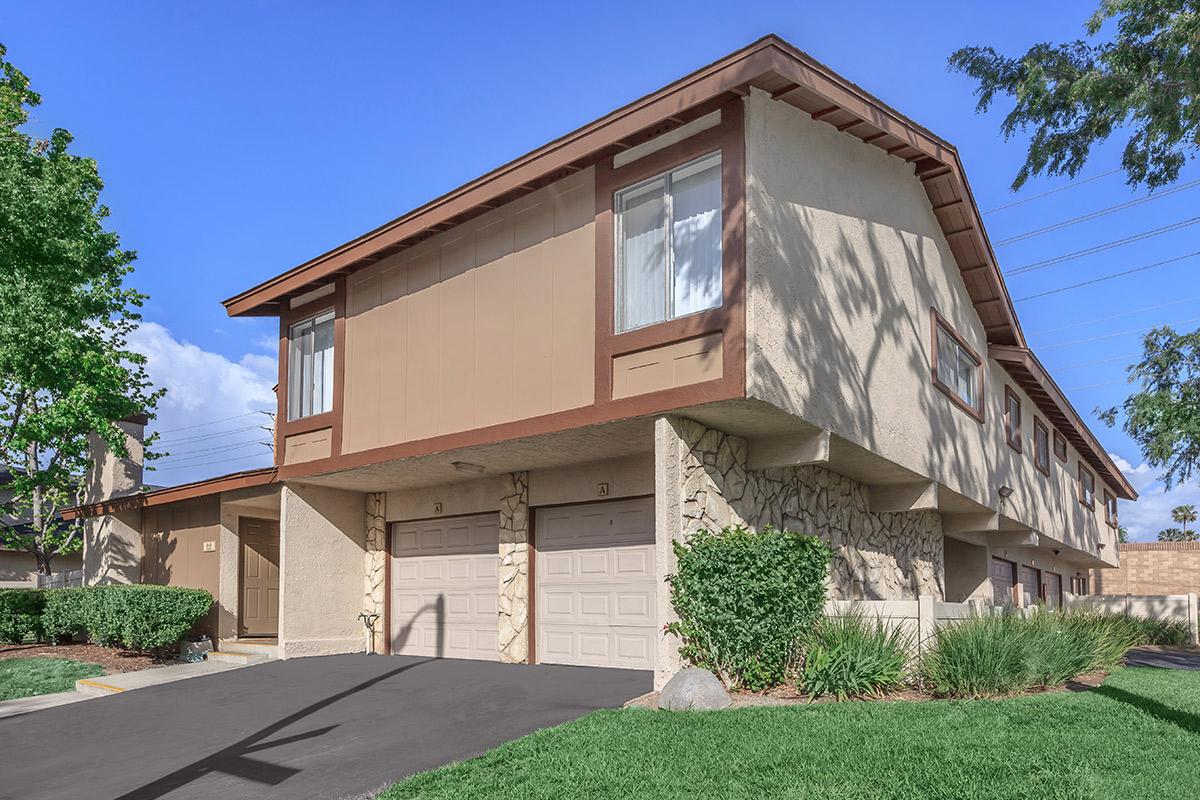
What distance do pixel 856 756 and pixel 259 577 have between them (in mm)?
14190

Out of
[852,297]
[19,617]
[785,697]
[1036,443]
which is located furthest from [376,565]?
[1036,443]

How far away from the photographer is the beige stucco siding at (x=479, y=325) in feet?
39.1

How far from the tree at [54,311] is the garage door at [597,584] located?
10113 mm

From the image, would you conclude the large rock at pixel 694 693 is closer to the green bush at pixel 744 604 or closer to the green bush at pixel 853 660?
the green bush at pixel 744 604

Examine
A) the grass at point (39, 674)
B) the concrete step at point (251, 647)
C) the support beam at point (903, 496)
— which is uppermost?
the support beam at point (903, 496)

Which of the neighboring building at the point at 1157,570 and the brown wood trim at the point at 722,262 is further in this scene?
the neighboring building at the point at 1157,570

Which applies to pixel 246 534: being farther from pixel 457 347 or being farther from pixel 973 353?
pixel 973 353

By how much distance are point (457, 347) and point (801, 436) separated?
492cm

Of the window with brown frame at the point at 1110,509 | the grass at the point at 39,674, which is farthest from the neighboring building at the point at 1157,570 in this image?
the grass at the point at 39,674

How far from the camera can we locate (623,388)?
1115 centimetres

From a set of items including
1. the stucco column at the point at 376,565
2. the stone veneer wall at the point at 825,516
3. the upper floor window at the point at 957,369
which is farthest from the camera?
the stucco column at the point at 376,565

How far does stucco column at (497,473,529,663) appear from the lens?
1423 cm

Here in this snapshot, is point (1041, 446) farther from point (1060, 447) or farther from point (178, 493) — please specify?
point (178, 493)

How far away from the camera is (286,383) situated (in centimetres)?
1647
